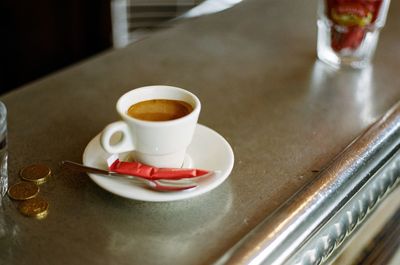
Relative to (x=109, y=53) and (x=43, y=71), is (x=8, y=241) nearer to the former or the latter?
(x=109, y=53)

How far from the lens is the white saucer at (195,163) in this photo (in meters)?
0.58

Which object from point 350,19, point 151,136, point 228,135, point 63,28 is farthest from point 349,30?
point 63,28

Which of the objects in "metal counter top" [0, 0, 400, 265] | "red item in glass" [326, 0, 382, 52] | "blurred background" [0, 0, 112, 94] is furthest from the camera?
"blurred background" [0, 0, 112, 94]

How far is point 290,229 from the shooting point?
A: 0.57m

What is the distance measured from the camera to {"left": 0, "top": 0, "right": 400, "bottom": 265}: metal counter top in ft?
1.80

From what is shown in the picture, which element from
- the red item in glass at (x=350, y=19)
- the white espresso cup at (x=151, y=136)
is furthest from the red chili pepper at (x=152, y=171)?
the red item in glass at (x=350, y=19)

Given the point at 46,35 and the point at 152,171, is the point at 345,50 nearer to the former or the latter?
the point at 152,171

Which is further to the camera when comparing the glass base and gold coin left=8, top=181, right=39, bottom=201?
the glass base

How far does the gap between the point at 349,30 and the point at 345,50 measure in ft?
0.13

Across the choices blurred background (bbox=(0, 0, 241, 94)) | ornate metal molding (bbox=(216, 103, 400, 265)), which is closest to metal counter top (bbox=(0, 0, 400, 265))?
ornate metal molding (bbox=(216, 103, 400, 265))

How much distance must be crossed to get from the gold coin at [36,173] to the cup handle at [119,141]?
0.08 m

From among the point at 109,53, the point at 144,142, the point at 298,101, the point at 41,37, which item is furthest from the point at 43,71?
the point at 144,142

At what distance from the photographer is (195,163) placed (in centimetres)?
65

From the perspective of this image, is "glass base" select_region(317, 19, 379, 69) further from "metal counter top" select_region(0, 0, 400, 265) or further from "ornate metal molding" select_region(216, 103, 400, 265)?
"ornate metal molding" select_region(216, 103, 400, 265)
